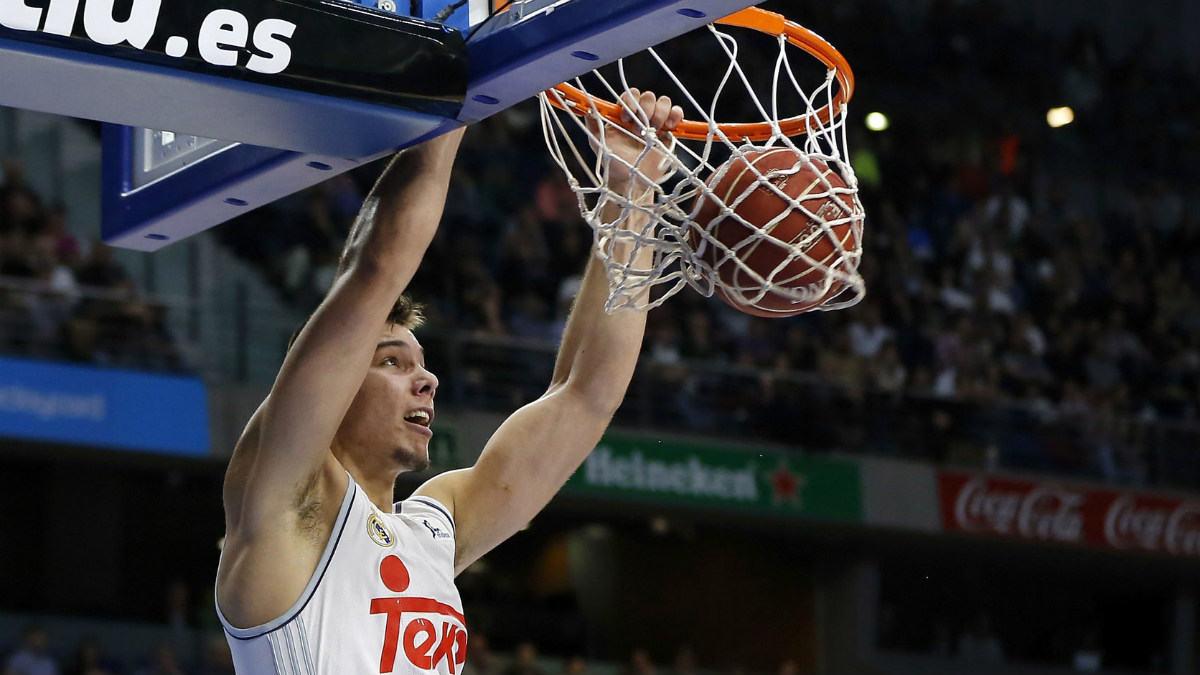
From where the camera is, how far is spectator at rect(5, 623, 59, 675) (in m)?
9.58

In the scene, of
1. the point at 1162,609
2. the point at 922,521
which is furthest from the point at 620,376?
the point at 1162,609

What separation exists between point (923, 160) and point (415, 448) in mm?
13017

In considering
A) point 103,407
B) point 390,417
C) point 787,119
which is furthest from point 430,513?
point 103,407

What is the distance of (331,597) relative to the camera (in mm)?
2973

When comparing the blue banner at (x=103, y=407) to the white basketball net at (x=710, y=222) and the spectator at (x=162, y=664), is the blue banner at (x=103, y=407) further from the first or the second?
the white basketball net at (x=710, y=222)

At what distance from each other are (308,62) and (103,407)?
26.5 feet

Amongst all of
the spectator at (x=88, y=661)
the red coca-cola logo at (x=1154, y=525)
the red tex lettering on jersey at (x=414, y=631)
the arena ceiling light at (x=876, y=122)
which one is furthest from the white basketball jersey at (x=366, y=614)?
the arena ceiling light at (x=876, y=122)

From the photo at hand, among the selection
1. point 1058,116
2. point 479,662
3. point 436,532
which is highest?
point 1058,116

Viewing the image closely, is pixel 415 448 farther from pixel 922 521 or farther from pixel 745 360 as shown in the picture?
pixel 922 521

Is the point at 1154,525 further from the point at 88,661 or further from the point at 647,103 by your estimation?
the point at 647,103

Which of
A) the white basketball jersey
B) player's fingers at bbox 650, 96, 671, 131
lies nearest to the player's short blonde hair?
the white basketball jersey

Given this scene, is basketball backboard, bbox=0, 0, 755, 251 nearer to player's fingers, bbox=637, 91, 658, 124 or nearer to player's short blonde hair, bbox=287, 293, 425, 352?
player's short blonde hair, bbox=287, 293, 425, 352

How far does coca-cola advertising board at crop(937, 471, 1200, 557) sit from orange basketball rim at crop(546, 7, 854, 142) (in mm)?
9954

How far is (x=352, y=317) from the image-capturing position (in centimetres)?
276
